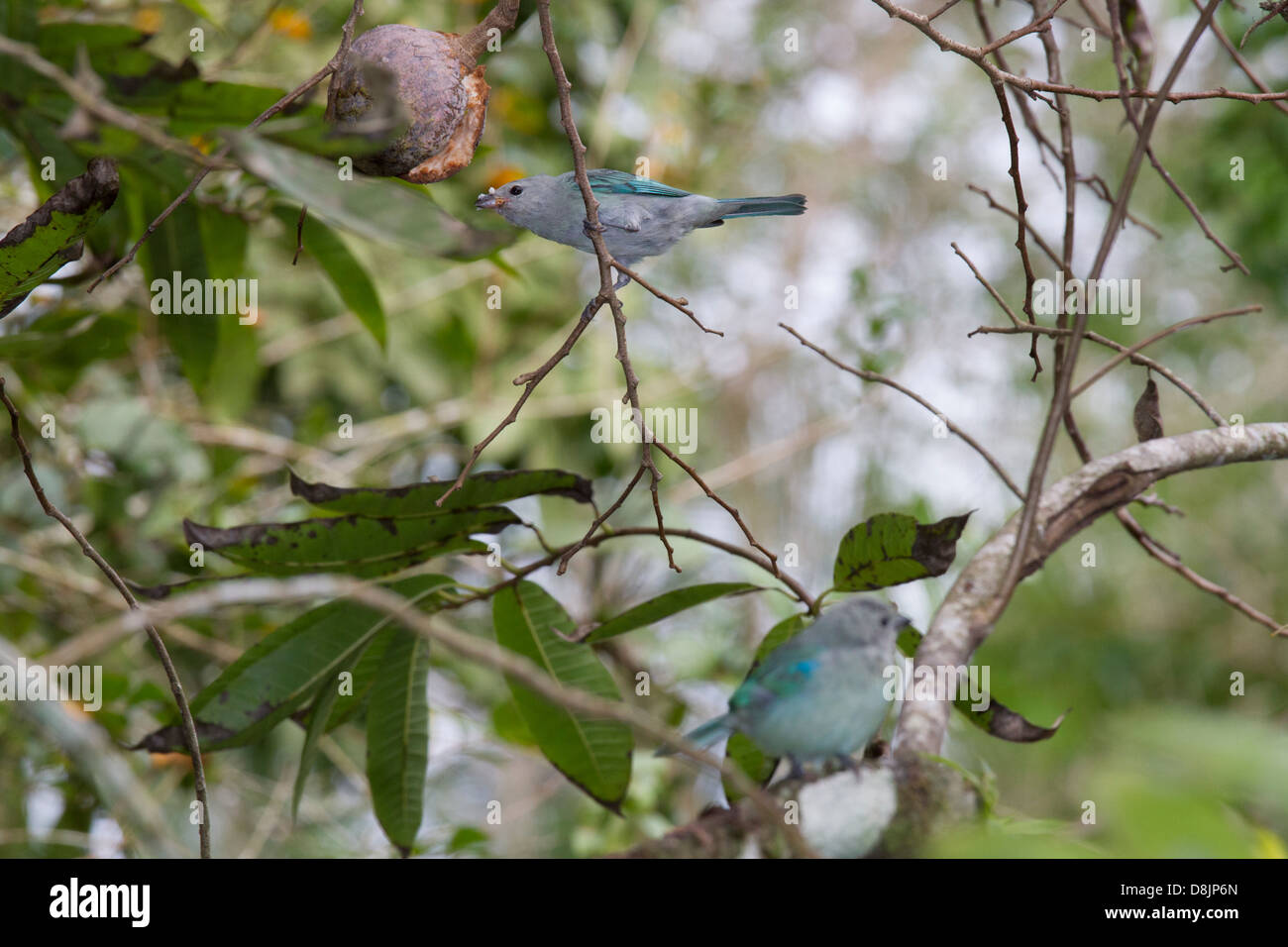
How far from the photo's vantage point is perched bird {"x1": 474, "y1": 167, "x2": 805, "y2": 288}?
5.86 ft

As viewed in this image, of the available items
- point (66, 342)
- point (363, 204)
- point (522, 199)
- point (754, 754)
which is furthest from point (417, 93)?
point (66, 342)

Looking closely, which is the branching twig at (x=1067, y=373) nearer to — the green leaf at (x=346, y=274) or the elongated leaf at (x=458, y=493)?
the elongated leaf at (x=458, y=493)

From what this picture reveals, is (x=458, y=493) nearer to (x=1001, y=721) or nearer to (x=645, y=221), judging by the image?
(x=645, y=221)

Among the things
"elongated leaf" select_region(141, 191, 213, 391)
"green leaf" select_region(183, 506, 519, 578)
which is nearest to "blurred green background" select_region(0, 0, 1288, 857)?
"elongated leaf" select_region(141, 191, 213, 391)

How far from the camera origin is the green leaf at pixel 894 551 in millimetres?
1358

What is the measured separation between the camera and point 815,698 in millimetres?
1199

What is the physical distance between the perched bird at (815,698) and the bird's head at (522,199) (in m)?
0.87

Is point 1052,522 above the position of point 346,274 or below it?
below

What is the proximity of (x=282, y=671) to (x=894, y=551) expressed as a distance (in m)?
0.95

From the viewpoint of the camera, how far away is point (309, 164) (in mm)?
849

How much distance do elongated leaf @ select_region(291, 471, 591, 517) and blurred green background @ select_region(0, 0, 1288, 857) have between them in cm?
35
